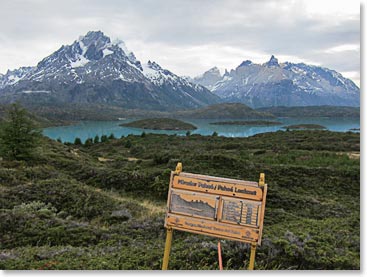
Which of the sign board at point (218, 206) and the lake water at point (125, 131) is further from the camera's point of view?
the lake water at point (125, 131)

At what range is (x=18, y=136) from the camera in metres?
18.5

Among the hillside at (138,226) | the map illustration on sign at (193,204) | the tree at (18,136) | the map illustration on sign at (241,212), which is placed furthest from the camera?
the tree at (18,136)

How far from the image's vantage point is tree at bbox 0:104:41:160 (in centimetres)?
1808

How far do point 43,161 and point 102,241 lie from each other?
1256 centimetres

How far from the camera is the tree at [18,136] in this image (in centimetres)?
1808

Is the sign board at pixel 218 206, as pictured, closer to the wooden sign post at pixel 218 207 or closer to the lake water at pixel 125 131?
the wooden sign post at pixel 218 207

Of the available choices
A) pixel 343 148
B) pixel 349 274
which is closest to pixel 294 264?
pixel 349 274

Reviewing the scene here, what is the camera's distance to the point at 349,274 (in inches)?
207

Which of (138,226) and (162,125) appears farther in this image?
(162,125)

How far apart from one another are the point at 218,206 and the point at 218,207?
0.04ft

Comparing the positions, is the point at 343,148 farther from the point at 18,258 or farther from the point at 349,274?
the point at 18,258

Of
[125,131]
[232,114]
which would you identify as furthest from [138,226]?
[232,114]

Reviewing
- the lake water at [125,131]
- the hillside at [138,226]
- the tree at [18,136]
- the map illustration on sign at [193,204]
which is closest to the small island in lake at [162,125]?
the lake water at [125,131]

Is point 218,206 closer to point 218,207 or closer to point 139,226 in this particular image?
point 218,207
